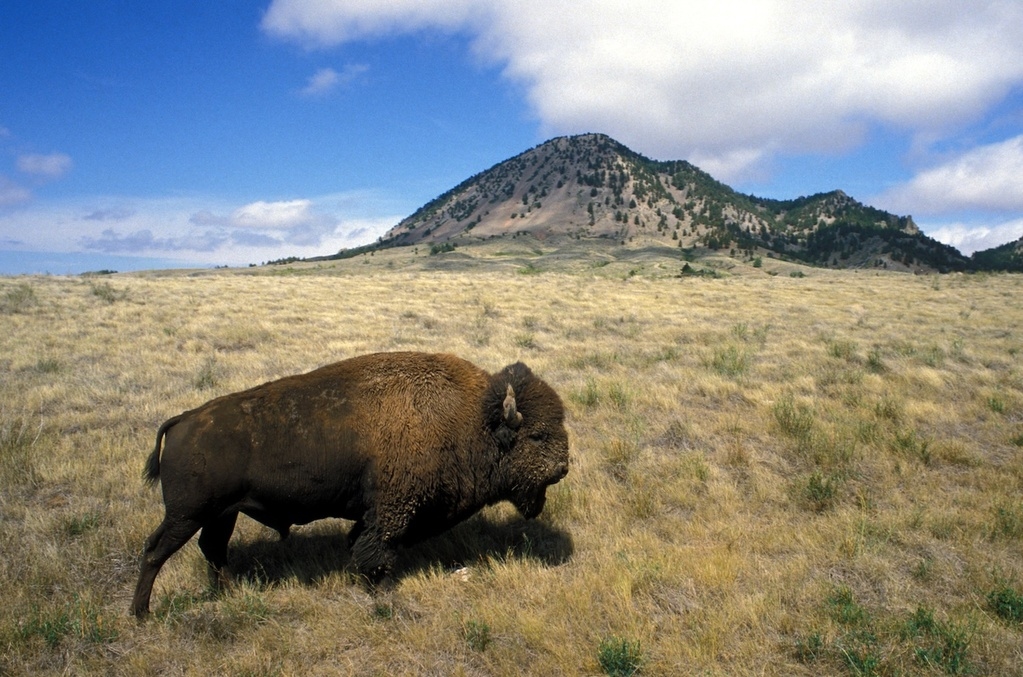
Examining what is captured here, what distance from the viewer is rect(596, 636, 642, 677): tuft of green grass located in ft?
12.1

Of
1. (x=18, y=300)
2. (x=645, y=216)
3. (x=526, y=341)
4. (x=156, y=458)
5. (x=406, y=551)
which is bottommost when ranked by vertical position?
(x=406, y=551)

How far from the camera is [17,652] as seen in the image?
3.81m

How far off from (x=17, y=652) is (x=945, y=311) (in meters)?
29.6

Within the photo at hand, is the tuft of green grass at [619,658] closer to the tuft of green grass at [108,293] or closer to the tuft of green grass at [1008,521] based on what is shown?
the tuft of green grass at [1008,521]

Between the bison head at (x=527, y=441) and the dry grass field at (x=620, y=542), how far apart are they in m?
0.69

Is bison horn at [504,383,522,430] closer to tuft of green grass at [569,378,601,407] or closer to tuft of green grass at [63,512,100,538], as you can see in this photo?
tuft of green grass at [63,512,100,538]

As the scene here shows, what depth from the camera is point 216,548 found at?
15.8 feet

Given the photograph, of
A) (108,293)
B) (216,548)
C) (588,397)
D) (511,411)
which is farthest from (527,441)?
(108,293)

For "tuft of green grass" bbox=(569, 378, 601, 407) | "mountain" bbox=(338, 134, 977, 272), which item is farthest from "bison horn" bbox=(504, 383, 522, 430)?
"mountain" bbox=(338, 134, 977, 272)

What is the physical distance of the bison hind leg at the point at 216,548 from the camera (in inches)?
186

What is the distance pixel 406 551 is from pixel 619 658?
2.50m

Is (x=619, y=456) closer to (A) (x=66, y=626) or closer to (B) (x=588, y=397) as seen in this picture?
(B) (x=588, y=397)

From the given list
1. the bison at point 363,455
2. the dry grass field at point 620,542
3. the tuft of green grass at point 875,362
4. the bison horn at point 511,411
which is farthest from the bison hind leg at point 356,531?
the tuft of green grass at point 875,362

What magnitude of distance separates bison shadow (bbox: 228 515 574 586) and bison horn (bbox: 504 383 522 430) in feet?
4.16
